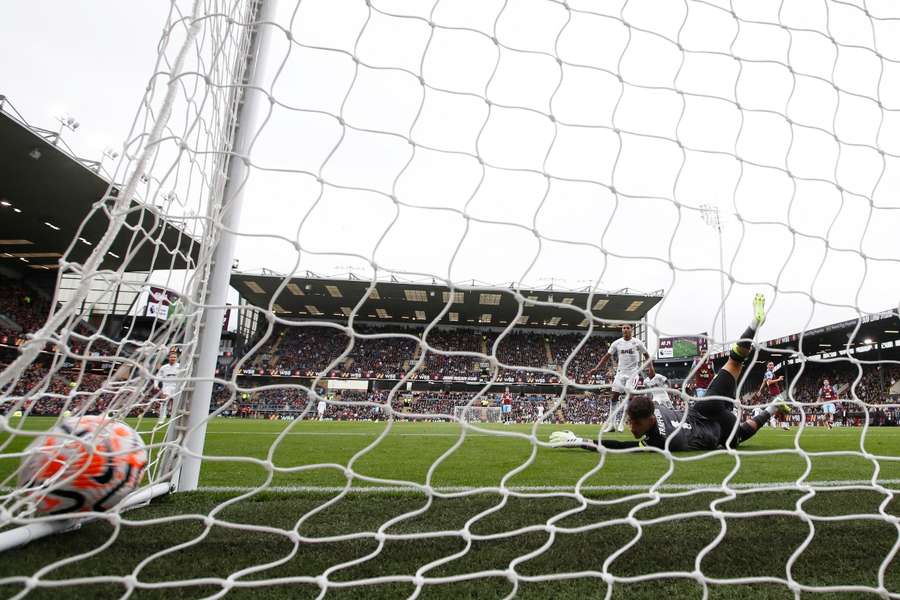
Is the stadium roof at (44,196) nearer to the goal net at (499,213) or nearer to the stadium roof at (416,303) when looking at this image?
the stadium roof at (416,303)

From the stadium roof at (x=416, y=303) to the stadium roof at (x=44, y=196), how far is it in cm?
587

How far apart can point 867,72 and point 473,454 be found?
3.89m

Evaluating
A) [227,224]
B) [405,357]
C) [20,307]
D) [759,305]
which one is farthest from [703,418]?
[20,307]

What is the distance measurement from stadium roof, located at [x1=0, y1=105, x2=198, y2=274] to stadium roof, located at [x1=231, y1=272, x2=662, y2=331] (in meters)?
5.87

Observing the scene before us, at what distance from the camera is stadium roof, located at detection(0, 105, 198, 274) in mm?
11773

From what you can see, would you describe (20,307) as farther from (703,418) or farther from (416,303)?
(703,418)

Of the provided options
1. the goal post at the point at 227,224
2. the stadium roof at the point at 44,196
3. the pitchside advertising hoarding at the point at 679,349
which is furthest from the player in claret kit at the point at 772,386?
the stadium roof at the point at 44,196

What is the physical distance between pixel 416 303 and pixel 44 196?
556 inches

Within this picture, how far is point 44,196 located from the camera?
47.8 ft

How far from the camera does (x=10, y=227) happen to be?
56.3 feet

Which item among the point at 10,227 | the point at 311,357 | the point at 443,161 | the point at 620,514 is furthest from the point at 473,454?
the point at 311,357

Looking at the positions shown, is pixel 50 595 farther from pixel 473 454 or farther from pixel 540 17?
pixel 473 454

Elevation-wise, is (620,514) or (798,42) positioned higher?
(798,42)

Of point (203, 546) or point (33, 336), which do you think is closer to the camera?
point (33, 336)
